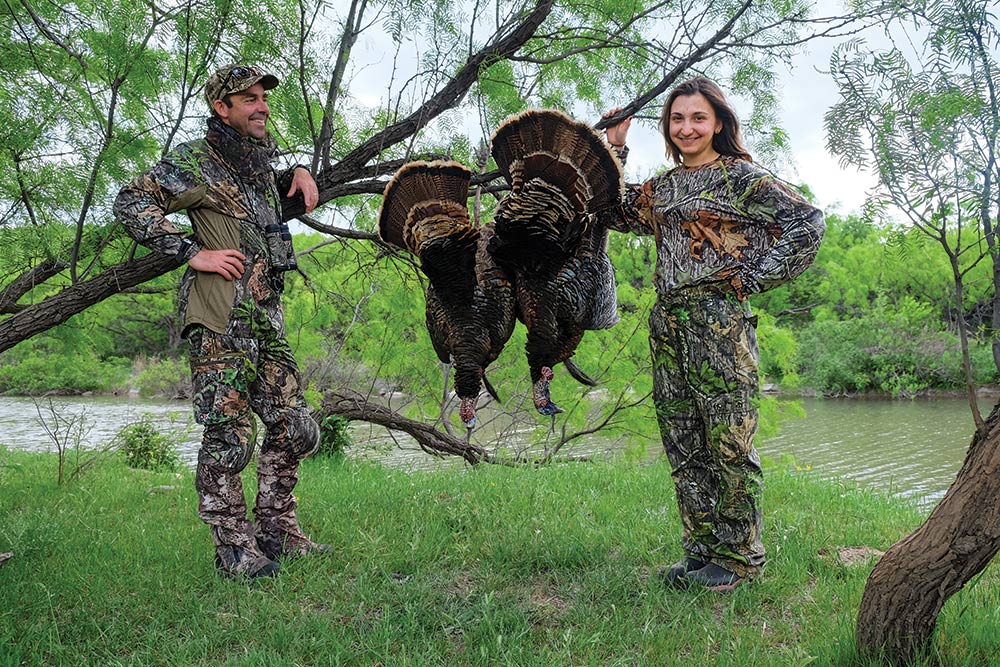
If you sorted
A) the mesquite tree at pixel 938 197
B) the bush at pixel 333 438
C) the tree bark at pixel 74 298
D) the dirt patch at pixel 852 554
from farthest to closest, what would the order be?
the bush at pixel 333 438
the tree bark at pixel 74 298
the dirt patch at pixel 852 554
the mesquite tree at pixel 938 197

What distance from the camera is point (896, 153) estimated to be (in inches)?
100

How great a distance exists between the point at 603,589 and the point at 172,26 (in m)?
4.11

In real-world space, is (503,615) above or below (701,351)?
below

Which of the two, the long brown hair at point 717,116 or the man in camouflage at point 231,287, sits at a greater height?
the long brown hair at point 717,116

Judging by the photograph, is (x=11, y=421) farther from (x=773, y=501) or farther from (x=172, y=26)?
(x=773, y=501)

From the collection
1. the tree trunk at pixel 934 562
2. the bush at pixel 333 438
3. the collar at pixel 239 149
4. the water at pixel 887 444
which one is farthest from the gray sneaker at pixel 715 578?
the water at pixel 887 444

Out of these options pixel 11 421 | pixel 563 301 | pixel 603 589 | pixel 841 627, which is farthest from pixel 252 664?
pixel 11 421

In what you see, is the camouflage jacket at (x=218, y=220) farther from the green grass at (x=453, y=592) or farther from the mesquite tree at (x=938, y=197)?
the mesquite tree at (x=938, y=197)

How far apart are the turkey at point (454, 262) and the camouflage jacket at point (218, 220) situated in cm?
117

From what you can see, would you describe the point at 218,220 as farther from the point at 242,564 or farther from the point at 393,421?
the point at 393,421

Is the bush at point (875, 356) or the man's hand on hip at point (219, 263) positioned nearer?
the man's hand on hip at point (219, 263)

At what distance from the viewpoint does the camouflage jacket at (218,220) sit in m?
3.61

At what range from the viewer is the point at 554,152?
8.79ft

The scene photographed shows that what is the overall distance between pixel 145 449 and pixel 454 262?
847cm
